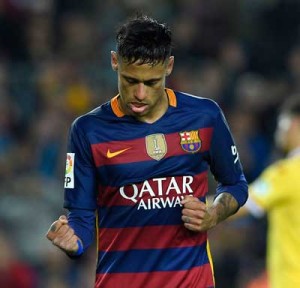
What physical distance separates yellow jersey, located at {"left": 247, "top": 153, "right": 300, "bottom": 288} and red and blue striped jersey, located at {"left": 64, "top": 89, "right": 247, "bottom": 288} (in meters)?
2.24

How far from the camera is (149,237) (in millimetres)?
5418

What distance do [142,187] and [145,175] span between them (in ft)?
0.20

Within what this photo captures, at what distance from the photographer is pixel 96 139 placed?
17.8 ft

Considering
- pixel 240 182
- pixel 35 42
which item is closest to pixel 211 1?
pixel 35 42

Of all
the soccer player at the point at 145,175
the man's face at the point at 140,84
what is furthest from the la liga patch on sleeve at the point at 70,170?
the man's face at the point at 140,84

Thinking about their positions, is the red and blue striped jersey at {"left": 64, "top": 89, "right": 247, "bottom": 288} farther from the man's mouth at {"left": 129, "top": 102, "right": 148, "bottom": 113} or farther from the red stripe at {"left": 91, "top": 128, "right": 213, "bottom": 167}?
the man's mouth at {"left": 129, "top": 102, "right": 148, "bottom": 113}

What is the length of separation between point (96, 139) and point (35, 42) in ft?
26.2

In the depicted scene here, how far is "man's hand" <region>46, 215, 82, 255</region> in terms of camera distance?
5176 mm

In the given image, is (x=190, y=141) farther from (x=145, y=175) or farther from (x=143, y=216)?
(x=143, y=216)

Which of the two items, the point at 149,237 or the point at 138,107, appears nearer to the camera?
the point at 138,107

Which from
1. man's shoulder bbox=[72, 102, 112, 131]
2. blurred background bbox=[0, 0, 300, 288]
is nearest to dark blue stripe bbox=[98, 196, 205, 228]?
man's shoulder bbox=[72, 102, 112, 131]

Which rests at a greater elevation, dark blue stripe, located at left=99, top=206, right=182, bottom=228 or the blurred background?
dark blue stripe, located at left=99, top=206, right=182, bottom=228

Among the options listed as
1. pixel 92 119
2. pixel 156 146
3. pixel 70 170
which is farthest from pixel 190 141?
pixel 70 170

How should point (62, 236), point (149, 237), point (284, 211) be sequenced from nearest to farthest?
point (62, 236) → point (149, 237) → point (284, 211)
